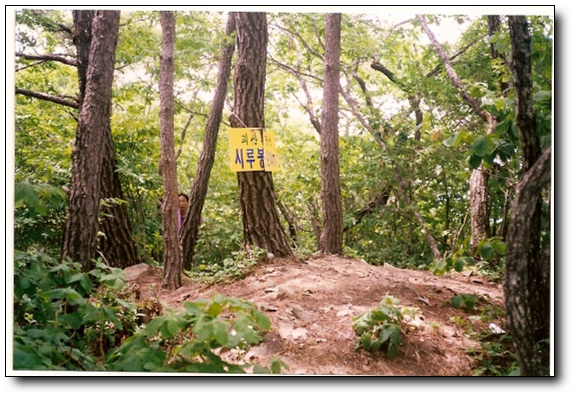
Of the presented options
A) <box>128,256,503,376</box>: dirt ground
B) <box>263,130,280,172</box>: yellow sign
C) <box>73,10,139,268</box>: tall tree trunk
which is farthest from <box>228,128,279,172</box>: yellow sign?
<box>73,10,139,268</box>: tall tree trunk

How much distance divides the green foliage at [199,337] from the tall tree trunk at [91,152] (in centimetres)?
72

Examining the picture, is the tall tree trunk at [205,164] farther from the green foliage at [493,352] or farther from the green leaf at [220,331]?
the green leaf at [220,331]

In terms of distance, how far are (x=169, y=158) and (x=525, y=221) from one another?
3.13 meters

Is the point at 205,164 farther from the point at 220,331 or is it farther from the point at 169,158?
the point at 220,331

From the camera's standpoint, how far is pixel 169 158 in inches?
174

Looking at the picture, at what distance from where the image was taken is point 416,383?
229 centimetres

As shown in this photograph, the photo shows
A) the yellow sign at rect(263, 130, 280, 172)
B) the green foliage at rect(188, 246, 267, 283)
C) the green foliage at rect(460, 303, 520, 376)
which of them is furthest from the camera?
the green foliage at rect(188, 246, 267, 283)

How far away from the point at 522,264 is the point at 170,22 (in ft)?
11.4

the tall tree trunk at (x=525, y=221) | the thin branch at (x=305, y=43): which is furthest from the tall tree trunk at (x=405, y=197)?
the tall tree trunk at (x=525, y=221)

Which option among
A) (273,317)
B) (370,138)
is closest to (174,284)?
(273,317)

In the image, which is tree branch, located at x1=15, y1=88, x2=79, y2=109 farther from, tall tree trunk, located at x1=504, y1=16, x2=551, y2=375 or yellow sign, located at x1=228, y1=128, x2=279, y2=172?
tall tree trunk, located at x1=504, y1=16, x2=551, y2=375

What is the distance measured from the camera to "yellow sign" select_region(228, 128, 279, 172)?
12.0 ft

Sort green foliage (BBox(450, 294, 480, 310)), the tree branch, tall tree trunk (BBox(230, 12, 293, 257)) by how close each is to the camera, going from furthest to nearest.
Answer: the tree branch
tall tree trunk (BBox(230, 12, 293, 257))
green foliage (BBox(450, 294, 480, 310))

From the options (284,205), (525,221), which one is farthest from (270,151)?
(284,205)
